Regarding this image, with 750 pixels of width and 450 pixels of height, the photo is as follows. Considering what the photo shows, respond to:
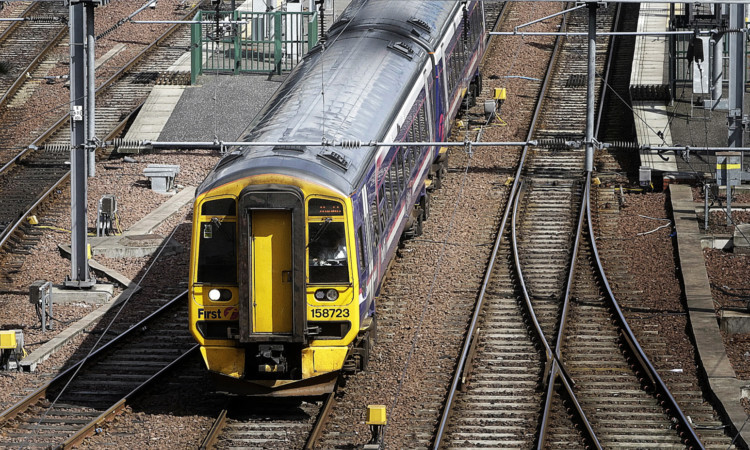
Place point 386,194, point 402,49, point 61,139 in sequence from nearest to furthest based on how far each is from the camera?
point 386,194, point 402,49, point 61,139

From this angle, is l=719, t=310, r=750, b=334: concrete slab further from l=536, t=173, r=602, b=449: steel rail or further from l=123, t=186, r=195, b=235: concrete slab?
l=123, t=186, r=195, b=235: concrete slab

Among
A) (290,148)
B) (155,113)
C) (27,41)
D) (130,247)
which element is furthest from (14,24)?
(290,148)

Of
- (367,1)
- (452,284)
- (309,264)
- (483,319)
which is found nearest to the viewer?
(309,264)

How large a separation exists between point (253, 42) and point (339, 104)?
1578 centimetres

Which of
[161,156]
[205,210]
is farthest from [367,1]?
[205,210]

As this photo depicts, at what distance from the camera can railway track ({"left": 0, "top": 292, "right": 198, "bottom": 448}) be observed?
1566cm

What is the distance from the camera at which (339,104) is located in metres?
18.3

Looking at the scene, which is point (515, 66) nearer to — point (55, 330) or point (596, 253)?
point (596, 253)

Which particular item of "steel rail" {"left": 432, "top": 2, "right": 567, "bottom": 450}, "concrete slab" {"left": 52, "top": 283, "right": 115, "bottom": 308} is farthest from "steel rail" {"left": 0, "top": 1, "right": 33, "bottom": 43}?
"concrete slab" {"left": 52, "top": 283, "right": 115, "bottom": 308}

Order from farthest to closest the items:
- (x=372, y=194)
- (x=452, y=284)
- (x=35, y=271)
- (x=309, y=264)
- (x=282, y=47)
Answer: (x=282, y=47), (x=35, y=271), (x=452, y=284), (x=372, y=194), (x=309, y=264)

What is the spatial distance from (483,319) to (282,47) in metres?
16.3

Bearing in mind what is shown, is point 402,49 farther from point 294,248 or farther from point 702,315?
point 294,248

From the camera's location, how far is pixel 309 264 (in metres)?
15.4

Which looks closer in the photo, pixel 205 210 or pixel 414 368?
pixel 205 210
